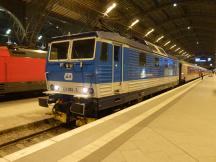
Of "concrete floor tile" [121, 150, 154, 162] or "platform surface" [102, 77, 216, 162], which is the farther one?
"platform surface" [102, 77, 216, 162]

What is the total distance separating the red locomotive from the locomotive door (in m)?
6.50

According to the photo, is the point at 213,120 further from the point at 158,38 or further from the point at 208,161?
the point at 158,38

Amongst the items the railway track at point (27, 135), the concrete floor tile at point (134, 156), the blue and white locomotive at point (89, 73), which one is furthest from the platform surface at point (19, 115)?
the concrete floor tile at point (134, 156)

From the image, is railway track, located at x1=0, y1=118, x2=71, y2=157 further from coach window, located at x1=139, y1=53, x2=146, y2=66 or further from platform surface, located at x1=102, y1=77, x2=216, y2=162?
coach window, located at x1=139, y1=53, x2=146, y2=66

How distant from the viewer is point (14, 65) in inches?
508

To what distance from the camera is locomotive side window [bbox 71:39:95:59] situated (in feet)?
25.0

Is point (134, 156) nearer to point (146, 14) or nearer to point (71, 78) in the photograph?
point (71, 78)

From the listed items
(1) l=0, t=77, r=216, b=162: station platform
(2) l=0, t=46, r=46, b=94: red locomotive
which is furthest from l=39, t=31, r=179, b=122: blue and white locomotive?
(2) l=0, t=46, r=46, b=94: red locomotive

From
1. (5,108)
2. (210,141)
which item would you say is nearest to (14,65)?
(5,108)

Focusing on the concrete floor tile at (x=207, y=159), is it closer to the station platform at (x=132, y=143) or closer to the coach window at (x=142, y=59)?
the station platform at (x=132, y=143)

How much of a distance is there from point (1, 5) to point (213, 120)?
15.3m

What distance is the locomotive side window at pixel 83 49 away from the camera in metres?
7.62

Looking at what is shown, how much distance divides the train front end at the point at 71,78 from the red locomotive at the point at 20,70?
4530 mm

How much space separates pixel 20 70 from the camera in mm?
13227
